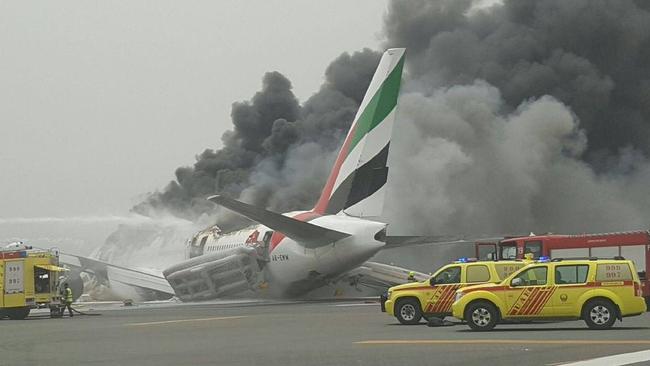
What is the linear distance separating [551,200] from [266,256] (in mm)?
25550

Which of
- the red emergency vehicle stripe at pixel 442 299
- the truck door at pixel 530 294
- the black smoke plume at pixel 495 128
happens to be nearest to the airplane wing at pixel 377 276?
the black smoke plume at pixel 495 128

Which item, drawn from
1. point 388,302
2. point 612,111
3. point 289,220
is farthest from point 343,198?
point 612,111

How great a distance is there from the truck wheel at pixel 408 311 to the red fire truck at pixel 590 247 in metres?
9.77

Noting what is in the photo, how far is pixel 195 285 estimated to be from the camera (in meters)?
51.7

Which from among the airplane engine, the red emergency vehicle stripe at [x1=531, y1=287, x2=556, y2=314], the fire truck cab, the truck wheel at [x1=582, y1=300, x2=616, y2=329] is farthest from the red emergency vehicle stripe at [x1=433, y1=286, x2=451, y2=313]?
the fire truck cab

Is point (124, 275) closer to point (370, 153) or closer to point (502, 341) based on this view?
point (370, 153)

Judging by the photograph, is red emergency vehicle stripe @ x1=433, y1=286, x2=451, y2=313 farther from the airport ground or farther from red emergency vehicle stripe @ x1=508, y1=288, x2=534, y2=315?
red emergency vehicle stripe @ x1=508, y1=288, x2=534, y2=315

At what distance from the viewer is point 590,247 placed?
43906mm

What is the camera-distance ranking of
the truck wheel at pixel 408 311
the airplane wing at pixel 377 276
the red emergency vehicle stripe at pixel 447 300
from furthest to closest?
the airplane wing at pixel 377 276
the truck wheel at pixel 408 311
the red emergency vehicle stripe at pixel 447 300

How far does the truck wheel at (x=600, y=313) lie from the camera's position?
95.8ft

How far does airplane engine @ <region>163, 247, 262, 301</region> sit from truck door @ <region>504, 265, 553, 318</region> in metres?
22.4

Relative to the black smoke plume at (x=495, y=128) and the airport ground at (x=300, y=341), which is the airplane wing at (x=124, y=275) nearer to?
the black smoke plume at (x=495, y=128)

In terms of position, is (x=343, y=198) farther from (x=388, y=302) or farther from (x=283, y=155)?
(x=283, y=155)

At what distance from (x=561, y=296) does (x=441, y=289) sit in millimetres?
5063
